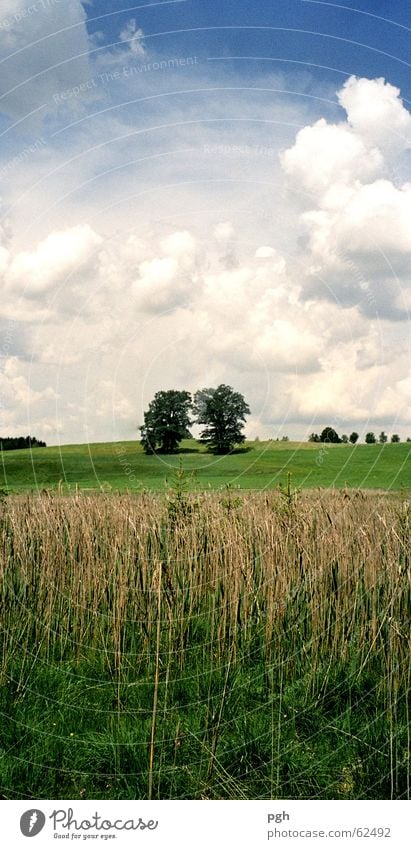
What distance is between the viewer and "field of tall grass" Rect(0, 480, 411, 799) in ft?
10.9

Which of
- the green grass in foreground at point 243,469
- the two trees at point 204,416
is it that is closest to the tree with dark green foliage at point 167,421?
the two trees at point 204,416

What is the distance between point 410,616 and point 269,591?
39.3 inches

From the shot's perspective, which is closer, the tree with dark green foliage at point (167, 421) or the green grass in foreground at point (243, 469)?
the tree with dark green foliage at point (167, 421)

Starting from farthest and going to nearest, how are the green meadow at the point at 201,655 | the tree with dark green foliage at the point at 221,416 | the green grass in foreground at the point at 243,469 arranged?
the green grass in foreground at the point at 243,469, the tree with dark green foliage at the point at 221,416, the green meadow at the point at 201,655

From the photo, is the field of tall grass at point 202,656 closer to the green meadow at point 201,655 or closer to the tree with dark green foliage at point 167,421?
the green meadow at point 201,655

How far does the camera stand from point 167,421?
7156 mm

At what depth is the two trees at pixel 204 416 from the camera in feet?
21.4

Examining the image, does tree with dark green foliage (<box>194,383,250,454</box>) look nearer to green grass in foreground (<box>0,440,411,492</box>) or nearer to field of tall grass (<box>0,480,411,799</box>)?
field of tall grass (<box>0,480,411,799</box>)

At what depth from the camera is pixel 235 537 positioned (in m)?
4.83

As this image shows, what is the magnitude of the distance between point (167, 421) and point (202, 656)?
3.18 m

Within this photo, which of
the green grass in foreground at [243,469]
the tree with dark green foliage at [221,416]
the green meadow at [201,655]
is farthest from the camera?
the green grass in foreground at [243,469]

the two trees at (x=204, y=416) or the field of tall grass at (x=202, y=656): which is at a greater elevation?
the two trees at (x=204, y=416)

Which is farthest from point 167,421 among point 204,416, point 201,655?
point 201,655
